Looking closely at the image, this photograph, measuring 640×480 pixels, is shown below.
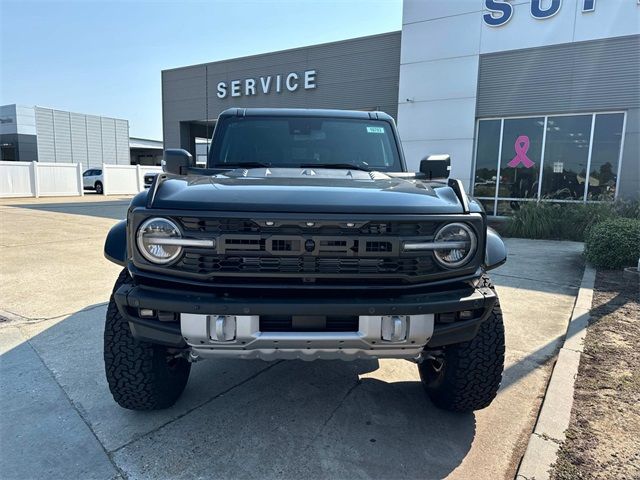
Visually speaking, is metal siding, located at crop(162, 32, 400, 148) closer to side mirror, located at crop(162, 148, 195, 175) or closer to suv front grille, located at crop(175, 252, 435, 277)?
side mirror, located at crop(162, 148, 195, 175)

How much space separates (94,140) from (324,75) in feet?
127

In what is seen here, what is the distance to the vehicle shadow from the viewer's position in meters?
2.10

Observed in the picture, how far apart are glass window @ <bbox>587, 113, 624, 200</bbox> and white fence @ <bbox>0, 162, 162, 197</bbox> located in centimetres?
2325

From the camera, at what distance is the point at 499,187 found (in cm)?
1295

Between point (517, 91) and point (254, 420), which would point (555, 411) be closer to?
point (254, 420)

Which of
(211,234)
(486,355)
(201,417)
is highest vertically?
(211,234)

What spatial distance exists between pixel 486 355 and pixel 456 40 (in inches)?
509

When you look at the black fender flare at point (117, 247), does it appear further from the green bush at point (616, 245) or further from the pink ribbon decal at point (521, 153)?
the pink ribbon decal at point (521, 153)

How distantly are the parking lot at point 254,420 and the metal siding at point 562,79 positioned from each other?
10.1 m

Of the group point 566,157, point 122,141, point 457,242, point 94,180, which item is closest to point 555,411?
point 457,242

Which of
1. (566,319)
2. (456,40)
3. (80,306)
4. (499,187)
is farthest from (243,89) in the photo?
(566,319)

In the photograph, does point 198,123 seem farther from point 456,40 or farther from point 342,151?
point 342,151

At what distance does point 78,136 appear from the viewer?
146 ft

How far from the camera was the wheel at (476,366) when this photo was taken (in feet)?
7.74
